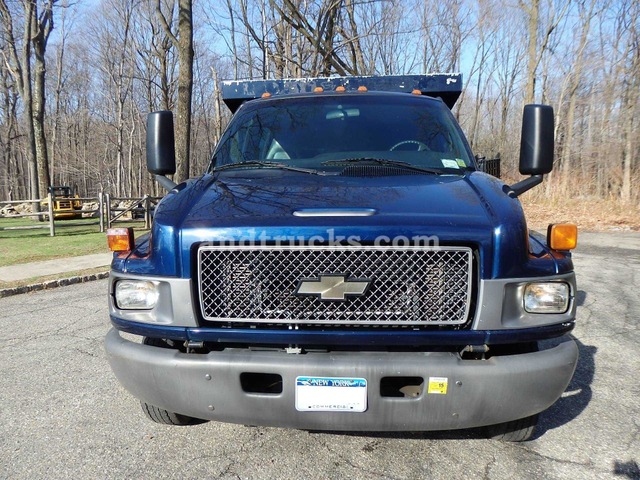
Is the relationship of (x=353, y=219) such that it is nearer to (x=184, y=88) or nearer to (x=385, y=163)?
(x=385, y=163)

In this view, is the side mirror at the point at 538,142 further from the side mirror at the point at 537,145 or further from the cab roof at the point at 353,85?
the cab roof at the point at 353,85

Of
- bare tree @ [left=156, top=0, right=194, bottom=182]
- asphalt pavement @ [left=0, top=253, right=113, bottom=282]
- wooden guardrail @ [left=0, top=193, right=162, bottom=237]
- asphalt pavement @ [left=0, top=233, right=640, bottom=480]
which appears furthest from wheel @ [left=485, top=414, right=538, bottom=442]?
wooden guardrail @ [left=0, top=193, right=162, bottom=237]

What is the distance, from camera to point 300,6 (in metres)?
15.0

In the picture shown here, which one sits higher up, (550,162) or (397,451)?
(550,162)

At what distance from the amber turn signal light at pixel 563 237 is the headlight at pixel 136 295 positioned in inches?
79.2

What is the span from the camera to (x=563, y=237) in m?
2.36

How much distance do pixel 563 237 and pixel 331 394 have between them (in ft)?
4.62

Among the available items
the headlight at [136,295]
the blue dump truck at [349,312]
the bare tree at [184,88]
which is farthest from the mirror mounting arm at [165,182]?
the bare tree at [184,88]

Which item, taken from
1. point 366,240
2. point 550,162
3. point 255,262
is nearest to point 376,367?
point 366,240

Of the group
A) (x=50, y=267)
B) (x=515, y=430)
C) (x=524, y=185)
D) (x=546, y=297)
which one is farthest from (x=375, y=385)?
(x=50, y=267)

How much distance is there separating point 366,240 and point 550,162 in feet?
5.15

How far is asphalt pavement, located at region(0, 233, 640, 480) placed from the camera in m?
2.39

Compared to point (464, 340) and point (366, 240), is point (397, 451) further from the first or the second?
point (366, 240)

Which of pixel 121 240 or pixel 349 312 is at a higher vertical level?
pixel 121 240
